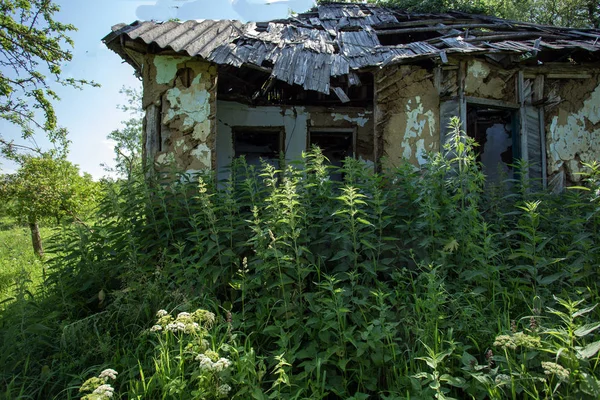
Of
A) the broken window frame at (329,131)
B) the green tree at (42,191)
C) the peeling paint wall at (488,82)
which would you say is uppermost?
the peeling paint wall at (488,82)

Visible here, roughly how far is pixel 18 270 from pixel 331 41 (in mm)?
7197

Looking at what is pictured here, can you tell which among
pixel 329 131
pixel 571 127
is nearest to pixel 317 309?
pixel 329 131

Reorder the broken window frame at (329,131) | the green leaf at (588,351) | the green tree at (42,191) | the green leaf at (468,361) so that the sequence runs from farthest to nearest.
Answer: the green tree at (42,191) < the broken window frame at (329,131) < the green leaf at (468,361) < the green leaf at (588,351)

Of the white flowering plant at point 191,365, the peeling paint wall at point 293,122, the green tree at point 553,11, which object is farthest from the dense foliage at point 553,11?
the white flowering plant at point 191,365

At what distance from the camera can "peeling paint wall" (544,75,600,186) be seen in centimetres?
640

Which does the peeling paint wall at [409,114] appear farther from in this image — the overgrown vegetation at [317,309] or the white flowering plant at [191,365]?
the white flowering plant at [191,365]

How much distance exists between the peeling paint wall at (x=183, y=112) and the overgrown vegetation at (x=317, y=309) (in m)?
1.48

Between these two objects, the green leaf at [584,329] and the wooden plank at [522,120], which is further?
the wooden plank at [522,120]

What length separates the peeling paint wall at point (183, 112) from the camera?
5922mm

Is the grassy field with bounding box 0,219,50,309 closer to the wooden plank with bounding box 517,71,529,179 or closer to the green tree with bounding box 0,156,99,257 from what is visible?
the green tree with bounding box 0,156,99,257

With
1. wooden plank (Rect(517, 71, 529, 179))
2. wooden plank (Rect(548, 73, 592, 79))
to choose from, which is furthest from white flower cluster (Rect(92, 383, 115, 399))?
wooden plank (Rect(548, 73, 592, 79))

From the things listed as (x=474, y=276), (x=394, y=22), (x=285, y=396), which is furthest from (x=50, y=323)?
(x=394, y=22)

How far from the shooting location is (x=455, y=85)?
5.94m

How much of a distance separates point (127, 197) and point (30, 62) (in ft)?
26.7
